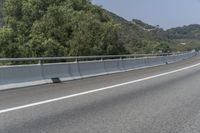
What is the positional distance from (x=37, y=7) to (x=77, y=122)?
57435 mm

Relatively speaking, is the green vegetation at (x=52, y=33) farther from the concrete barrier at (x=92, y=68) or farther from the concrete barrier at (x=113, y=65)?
the concrete barrier at (x=92, y=68)

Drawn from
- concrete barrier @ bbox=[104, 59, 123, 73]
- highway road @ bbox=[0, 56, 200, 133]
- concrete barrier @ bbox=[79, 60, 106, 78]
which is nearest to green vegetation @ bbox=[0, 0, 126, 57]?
concrete barrier @ bbox=[104, 59, 123, 73]

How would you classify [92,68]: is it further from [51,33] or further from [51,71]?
[51,33]

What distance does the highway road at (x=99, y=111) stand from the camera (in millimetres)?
9242

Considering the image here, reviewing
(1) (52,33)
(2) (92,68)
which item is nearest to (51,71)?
(2) (92,68)

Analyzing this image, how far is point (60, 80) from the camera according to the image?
21891 millimetres

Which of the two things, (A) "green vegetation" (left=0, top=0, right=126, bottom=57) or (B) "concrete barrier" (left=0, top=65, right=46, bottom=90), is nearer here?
(B) "concrete barrier" (left=0, top=65, right=46, bottom=90)

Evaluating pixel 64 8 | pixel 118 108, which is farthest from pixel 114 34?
pixel 118 108

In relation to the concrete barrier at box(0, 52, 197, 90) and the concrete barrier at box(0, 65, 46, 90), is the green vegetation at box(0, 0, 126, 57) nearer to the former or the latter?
the concrete barrier at box(0, 52, 197, 90)

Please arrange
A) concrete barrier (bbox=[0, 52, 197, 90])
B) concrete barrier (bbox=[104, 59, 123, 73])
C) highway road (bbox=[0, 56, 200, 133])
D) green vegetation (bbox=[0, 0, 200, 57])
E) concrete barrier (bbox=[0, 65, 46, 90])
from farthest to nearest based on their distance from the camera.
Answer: green vegetation (bbox=[0, 0, 200, 57]) → concrete barrier (bbox=[104, 59, 123, 73]) → concrete barrier (bbox=[0, 52, 197, 90]) → concrete barrier (bbox=[0, 65, 46, 90]) → highway road (bbox=[0, 56, 200, 133])

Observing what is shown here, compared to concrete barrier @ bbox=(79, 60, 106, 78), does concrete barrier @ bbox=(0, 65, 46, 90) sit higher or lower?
higher

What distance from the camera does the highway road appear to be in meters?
9.24

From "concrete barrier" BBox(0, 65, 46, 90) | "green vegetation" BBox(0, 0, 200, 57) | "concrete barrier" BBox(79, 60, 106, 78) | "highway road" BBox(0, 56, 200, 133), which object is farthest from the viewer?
"green vegetation" BBox(0, 0, 200, 57)

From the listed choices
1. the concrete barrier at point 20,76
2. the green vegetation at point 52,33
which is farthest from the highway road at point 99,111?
the green vegetation at point 52,33
